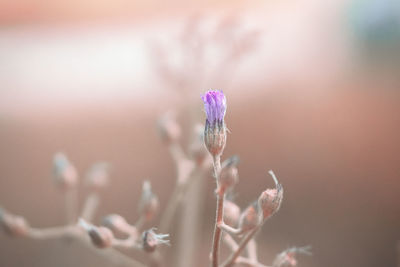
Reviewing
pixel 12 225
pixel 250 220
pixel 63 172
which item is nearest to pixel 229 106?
pixel 63 172

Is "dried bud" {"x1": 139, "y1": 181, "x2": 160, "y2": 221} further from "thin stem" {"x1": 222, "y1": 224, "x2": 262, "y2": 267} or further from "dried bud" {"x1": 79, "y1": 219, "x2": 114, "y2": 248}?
"thin stem" {"x1": 222, "y1": 224, "x2": 262, "y2": 267}

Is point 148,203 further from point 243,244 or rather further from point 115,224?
point 243,244

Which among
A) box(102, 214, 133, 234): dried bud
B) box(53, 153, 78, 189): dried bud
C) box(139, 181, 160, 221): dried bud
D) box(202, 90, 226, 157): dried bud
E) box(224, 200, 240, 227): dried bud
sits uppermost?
box(53, 153, 78, 189): dried bud

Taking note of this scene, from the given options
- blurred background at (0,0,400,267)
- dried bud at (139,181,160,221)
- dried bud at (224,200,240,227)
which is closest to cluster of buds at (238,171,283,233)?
dried bud at (224,200,240,227)

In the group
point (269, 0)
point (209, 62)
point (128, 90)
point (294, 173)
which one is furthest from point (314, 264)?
point (269, 0)

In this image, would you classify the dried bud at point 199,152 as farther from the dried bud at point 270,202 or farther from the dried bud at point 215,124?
the dried bud at point 270,202

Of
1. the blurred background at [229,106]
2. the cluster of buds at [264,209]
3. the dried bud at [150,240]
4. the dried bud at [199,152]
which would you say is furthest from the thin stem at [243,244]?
the blurred background at [229,106]
